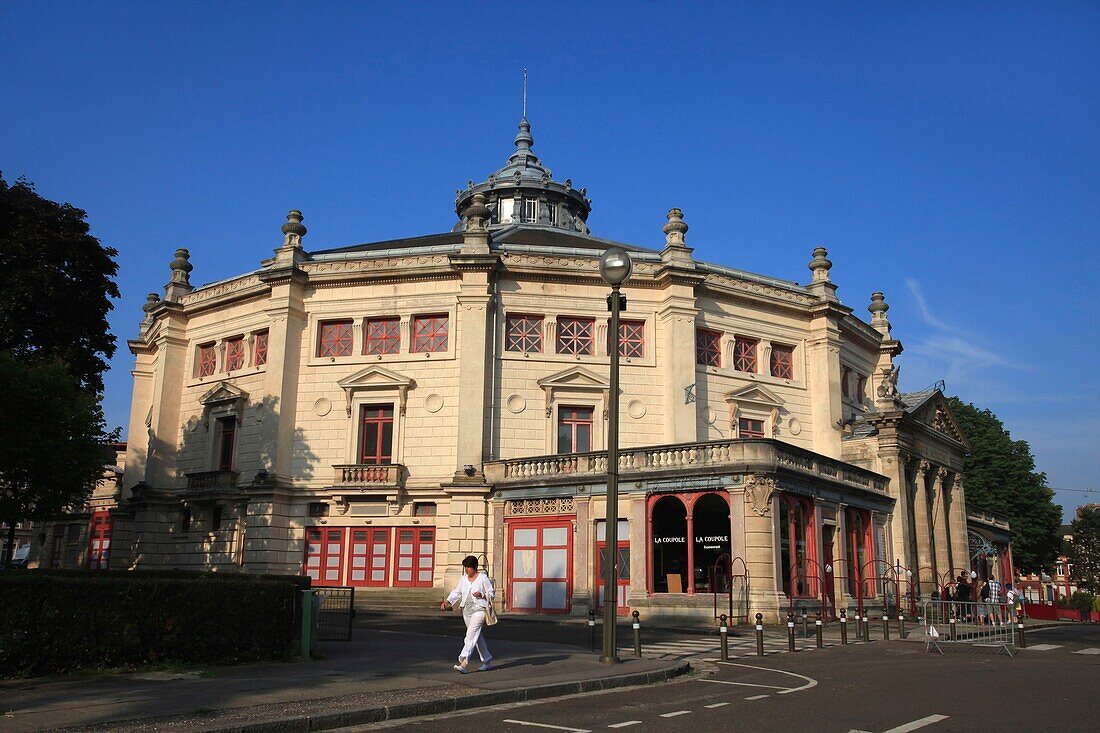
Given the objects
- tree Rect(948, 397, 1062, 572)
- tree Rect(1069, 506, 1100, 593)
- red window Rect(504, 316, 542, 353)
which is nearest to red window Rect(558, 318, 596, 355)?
red window Rect(504, 316, 542, 353)

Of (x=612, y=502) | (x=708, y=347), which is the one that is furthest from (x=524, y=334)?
(x=612, y=502)

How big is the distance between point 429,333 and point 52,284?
13442 millimetres

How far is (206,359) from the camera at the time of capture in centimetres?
3947

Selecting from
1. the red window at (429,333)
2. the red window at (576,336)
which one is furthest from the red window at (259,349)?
the red window at (576,336)

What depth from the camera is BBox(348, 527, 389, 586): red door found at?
32.7 meters

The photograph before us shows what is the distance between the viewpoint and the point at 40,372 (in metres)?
25.5

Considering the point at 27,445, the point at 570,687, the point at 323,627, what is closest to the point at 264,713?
the point at 570,687

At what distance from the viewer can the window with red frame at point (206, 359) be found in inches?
1533

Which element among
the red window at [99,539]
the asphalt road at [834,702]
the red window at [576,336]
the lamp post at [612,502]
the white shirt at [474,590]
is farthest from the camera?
the red window at [99,539]

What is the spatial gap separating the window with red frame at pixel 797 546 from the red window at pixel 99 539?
3227 cm

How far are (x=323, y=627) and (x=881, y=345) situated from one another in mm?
33751

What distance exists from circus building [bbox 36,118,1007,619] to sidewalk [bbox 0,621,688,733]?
13491 mm

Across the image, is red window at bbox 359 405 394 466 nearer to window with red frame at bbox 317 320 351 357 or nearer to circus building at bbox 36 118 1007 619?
circus building at bbox 36 118 1007 619

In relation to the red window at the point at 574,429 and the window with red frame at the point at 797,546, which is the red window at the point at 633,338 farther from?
the window with red frame at the point at 797,546
